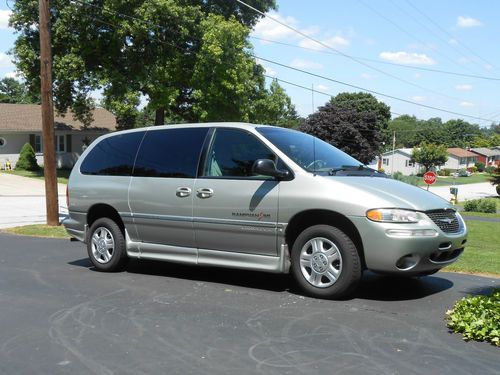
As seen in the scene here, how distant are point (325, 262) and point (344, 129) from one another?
55.7 meters

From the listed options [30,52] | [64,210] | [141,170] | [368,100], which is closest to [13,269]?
[141,170]

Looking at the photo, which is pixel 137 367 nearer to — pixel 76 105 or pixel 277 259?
pixel 277 259

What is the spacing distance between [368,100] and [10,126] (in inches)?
2125

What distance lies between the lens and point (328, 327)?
192 inches

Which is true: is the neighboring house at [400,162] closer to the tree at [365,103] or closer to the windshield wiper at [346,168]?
the tree at [365,103]

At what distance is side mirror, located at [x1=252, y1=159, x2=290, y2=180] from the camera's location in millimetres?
5891

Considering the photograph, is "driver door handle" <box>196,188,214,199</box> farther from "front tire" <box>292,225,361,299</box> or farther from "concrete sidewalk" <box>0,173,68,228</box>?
"concrete sidewalk" <box>0,173,68,228</box>

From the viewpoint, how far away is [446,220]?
5766 mm

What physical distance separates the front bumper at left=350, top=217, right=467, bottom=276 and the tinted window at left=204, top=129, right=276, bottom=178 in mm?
1411

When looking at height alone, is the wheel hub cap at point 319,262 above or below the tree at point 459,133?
below

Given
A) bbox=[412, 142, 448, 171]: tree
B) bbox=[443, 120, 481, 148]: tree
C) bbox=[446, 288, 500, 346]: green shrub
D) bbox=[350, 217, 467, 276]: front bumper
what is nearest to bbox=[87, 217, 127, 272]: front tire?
bbox=[350, 217, 467, 276]: front bumper

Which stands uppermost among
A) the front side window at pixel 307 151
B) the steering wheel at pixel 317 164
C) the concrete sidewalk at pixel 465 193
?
the front side window at pixel 307 151

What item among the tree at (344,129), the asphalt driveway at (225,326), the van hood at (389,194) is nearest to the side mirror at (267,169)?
the van hood at (389,194)

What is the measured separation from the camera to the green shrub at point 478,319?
4.50 meters
